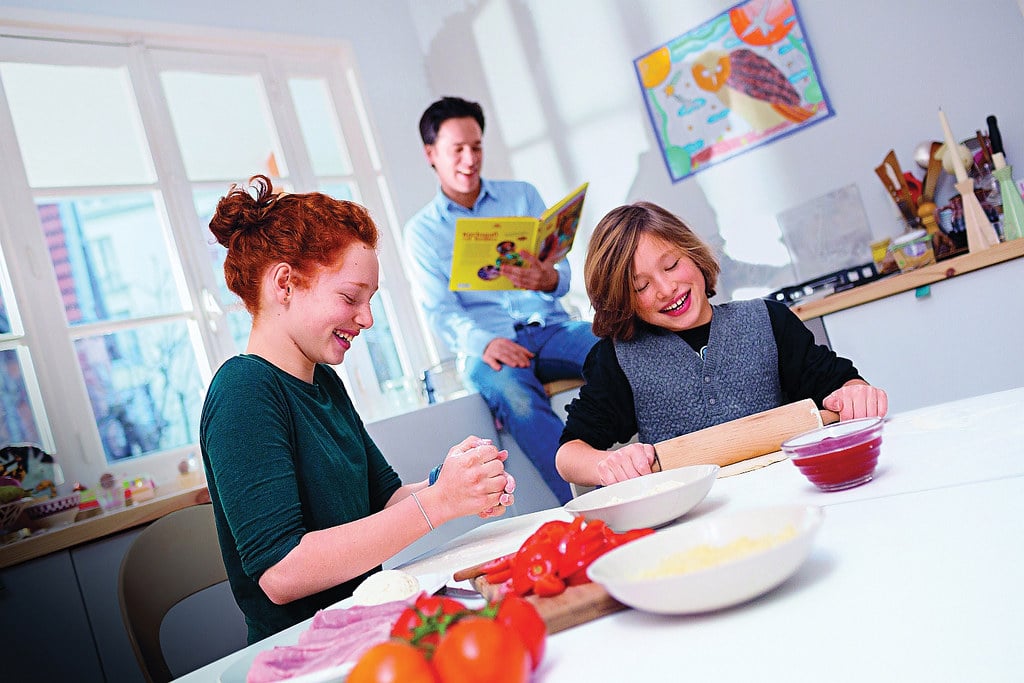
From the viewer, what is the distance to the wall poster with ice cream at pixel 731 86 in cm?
319

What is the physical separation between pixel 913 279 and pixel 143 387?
8.34 ft

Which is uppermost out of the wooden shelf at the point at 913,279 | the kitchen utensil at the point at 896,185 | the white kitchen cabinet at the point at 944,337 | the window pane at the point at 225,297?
the window pane at the point at 225,297

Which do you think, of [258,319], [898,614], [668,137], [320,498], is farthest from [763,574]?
[668,137]

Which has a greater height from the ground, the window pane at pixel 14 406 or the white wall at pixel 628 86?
the white wall at pixel 628 86

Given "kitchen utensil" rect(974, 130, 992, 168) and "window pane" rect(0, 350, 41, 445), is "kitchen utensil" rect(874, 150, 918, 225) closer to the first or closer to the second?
"kitchen utensil" rect(974, 130, 992, 168)

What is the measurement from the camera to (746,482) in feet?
3.62

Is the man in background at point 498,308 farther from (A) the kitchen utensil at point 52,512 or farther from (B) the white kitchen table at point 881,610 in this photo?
(B) the white kitchen table at point 881,610

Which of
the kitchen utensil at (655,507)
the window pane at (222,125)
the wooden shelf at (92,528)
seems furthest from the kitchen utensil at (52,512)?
the kitchen utensil at (655,507)

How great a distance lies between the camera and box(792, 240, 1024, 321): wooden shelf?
7.80 ft

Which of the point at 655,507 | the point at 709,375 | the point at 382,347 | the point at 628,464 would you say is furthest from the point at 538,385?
the point at 655,507

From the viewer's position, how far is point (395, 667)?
491 millimetres

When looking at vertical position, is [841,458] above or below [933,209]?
below

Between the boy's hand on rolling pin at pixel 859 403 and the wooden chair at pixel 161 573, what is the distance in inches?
46.6

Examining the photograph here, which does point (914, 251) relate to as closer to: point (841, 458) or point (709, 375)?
point (709, 375)
